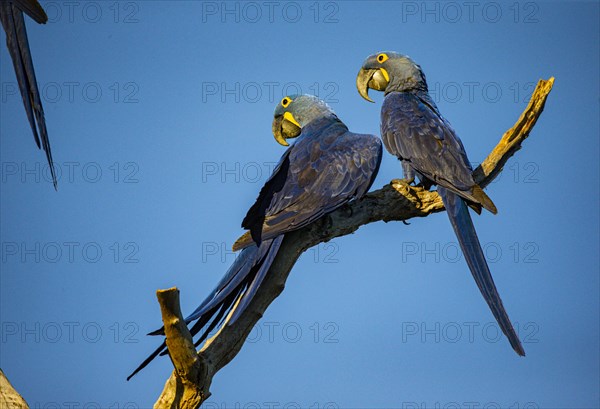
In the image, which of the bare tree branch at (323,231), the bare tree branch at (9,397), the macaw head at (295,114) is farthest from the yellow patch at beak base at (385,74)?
the bare tree branch at (9,397)

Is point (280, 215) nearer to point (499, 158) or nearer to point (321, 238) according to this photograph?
point (321, 238)

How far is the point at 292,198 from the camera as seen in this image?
381 cm

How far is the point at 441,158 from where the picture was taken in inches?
164

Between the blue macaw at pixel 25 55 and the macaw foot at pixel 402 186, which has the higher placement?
the blue macaw at pixel 25 55

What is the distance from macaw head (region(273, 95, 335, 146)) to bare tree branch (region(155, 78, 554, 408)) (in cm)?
76

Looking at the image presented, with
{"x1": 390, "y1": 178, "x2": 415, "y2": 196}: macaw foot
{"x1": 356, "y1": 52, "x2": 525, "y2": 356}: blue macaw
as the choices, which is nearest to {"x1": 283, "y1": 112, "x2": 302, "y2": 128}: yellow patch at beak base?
{"x1": 356, "y1": 52, "x2": 525, "y2": 356}: blue macaw

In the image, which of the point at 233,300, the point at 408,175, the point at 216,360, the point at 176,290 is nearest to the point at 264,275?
the point at 233,300

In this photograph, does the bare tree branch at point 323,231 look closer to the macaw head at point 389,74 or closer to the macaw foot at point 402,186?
the macaw foot at point 402,186

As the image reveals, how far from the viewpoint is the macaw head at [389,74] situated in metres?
4.88

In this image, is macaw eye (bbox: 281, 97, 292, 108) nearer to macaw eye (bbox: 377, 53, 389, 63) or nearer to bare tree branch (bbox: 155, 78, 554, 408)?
macaw eye (bbox: 377, 53, 389, 63)

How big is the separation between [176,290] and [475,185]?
1869mm

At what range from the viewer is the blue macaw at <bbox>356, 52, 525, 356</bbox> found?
12.6 feet

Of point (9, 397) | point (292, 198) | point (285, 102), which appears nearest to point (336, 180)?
point (292, 198)

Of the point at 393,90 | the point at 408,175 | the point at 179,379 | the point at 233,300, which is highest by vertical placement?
the point at 393,90
